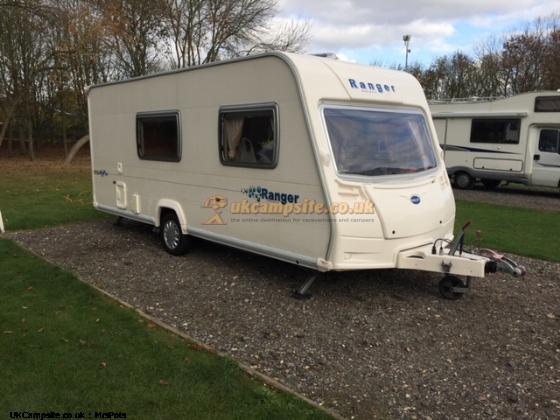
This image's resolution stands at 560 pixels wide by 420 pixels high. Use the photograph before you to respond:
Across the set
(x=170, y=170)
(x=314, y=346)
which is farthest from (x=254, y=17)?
(x=314, y=346)

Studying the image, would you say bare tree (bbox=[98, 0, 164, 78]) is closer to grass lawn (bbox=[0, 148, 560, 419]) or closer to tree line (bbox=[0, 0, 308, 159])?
tree line (bbox=[0, 0, 308, 159])

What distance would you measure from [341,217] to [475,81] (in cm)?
3085

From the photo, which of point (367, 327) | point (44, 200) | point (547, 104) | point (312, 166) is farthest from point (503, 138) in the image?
point (44, 200)

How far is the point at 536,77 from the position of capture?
92.1ft

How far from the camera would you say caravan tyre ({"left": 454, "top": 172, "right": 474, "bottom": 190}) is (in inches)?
639

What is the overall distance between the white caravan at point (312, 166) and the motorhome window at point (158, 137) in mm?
29

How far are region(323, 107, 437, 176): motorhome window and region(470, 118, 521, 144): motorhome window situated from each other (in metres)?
10.7

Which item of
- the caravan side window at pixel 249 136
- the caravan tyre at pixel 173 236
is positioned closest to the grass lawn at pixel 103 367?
the caravan tyre at pixel 173 236

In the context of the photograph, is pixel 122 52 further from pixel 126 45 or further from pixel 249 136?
pixel 249 136

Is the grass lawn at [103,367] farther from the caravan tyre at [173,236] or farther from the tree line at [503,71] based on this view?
the tree line at [503,71]

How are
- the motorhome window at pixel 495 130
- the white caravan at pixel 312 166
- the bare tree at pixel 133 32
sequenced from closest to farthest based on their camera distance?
the white caravan at pixel 312 166, the motorhome window at pixel 495 130, the bare tree at pixel 133 32

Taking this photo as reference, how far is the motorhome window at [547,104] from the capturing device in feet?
46.3

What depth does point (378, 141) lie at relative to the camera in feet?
17.0

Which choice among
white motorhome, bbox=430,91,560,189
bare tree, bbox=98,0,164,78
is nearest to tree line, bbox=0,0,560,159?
→ bare tree, bbox=98,0,164,78
